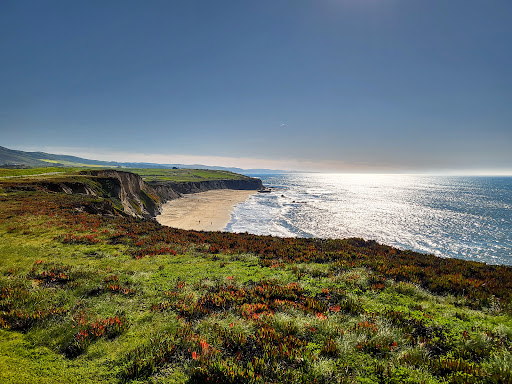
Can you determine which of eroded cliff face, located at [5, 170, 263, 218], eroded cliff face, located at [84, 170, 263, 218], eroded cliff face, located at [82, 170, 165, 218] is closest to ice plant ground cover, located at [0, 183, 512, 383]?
eroded cliff face, located at [5, 170, 263, 218]

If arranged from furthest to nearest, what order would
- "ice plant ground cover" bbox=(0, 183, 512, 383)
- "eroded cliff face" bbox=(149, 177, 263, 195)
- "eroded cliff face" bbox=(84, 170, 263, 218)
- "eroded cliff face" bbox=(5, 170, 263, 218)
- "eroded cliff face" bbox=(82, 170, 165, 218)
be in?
"eroded cliff face" bbox=(149, 177, 263, 195) < "eroded cliff face" bbox=(84, 170, 263, 218) < "eroded cliff face" bbox=(82, 170, 165, 218) < "eroded cliff face" bbox=(5, 170, 263, 218) < "ice plant ground cover" bbox=(0, 183, 512, 383)

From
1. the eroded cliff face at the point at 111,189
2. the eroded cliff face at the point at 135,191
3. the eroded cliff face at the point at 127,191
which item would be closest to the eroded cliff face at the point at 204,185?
the eroded cliff face at the point at 135,191

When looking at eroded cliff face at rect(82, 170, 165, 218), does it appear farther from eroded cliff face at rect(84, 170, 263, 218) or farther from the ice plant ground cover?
the ice plant ground cover

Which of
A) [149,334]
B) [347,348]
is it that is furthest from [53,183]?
[347,348]

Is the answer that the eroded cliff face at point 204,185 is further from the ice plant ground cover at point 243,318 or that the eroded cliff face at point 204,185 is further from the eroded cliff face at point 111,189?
the ice plant ground cover at point 243,318

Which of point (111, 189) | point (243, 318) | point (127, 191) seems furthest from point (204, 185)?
point (243, 318)

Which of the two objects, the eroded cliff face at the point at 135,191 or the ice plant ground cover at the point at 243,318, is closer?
the ice plant ground cover at the point at 243,318

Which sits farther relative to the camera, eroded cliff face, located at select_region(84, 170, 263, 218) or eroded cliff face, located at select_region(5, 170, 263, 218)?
eroded cliff face, located at select_region(84, 170, 263, 218)

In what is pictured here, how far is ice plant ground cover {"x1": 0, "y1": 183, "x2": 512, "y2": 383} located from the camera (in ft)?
Result: 18.0

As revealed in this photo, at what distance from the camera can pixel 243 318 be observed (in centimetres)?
793

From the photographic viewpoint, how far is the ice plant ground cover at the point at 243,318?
18.0 feet

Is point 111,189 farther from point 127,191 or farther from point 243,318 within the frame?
point 243,318

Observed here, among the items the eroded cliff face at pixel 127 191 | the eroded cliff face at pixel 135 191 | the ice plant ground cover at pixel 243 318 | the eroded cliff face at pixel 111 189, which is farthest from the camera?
the eroded cliff face at pixel 135 191

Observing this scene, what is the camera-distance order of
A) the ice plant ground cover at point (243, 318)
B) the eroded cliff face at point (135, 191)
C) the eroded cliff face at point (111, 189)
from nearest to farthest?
the ice plant ground cover at point (243, 318), the eroded cliff face at point (111, 189), the eroded cliff face at point (135, 191)
